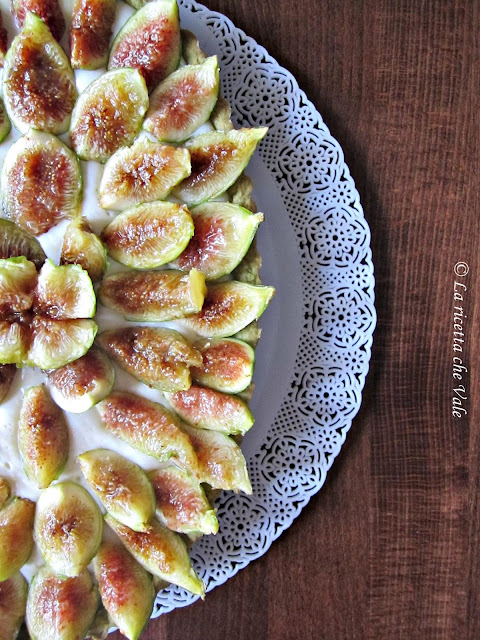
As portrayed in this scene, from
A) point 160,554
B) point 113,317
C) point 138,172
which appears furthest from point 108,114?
point 160,554

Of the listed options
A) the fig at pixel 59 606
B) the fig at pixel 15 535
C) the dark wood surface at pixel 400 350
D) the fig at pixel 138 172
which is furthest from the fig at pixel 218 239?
the fig at pixel 59 606

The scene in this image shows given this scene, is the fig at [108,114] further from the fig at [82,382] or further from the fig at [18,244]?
the fig at [82,382]

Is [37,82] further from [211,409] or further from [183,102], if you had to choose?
[211,409]

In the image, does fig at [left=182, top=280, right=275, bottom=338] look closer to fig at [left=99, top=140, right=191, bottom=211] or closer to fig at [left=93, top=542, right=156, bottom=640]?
fig at [left=99, top=140, right=191, bottom=211]

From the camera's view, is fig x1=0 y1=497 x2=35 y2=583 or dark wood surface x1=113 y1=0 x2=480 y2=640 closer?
fig x1=0 y1=497 x2=35 y2=583

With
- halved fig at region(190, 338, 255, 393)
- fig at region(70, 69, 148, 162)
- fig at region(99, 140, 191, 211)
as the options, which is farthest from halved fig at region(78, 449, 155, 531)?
fig at region(70, 69, 148, 162)

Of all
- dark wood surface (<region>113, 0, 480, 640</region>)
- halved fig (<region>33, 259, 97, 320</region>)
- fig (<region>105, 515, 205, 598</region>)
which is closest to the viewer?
halved fig (<region>33, 259, 97, 320</region>)
